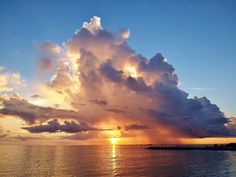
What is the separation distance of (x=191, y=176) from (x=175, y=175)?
4.09m

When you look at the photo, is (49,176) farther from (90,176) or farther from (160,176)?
(160,176)

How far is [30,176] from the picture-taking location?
71000 millimetres

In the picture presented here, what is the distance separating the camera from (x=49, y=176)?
70.9 m

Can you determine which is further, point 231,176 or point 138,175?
point 138,175

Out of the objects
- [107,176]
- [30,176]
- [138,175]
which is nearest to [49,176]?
[30,176]

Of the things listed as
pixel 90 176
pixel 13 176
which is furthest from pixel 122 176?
pixel 13 176

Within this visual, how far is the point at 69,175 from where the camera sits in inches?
2815

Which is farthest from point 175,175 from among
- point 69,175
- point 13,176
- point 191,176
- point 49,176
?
point 13,176

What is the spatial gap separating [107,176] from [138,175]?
26.8ft

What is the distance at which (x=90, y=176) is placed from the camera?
69.6 metres

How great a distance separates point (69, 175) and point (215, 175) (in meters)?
37.5

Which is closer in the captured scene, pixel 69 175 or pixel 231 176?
pixel 231 176

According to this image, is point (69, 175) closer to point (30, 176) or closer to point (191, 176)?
point (30, 176)

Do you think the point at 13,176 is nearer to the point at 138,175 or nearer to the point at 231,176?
the point at 138,175
